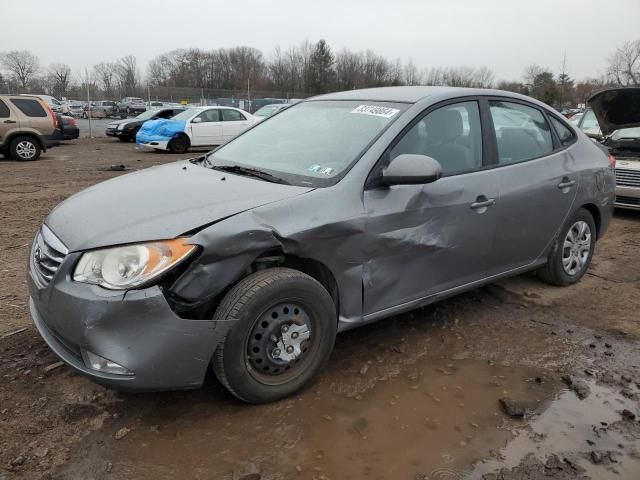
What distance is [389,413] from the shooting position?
9.12ft

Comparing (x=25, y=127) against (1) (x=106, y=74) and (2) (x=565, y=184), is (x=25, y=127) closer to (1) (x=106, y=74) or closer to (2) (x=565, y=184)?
(2) (x=565, y=184)

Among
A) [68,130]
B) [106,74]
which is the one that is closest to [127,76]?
[106,74]

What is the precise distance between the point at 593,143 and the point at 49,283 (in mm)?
4433

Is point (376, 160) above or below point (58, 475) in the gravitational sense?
above

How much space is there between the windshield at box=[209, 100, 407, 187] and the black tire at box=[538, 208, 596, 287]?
1.97m

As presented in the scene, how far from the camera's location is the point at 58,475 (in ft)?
7.45

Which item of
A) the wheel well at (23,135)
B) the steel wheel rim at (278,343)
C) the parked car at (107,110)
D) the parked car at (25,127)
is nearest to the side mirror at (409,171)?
the steel wheel rim at (278,343)

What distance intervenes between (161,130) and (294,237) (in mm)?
13904

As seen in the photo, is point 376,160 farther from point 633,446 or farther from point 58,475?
point 58,475

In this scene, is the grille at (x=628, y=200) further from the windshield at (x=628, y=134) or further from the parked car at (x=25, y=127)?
the parked car at (x=25, y=127)

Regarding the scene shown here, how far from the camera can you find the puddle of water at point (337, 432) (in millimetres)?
2367

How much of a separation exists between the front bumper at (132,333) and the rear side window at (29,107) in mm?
12306

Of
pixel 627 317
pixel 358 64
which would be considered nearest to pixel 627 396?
pixel 627 317

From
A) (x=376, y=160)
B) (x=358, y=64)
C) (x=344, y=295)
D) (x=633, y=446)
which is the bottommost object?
(x=633, y=446)
